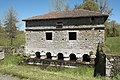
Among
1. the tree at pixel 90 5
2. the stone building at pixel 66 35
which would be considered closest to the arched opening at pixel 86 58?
the stone building at pixel 66 35

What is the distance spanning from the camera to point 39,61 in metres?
21.6

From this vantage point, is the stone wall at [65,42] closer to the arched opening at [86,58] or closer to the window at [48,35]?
the window at [48,35]

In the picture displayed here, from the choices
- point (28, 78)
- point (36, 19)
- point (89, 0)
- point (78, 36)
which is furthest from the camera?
point (89, 0)

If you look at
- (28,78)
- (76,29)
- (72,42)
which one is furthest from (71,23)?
(28,78)

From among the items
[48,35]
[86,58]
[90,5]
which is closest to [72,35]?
[48,35]

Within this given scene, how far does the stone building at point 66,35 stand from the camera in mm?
22719

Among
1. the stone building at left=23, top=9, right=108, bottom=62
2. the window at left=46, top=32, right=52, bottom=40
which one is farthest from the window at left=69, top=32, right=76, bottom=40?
the window at left=46, top=32, right=52, bottom=40

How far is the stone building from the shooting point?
22719mm

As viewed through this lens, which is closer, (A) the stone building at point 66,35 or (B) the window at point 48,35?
(A) the stone building at point 66,35

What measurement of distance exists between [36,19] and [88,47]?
8400mm

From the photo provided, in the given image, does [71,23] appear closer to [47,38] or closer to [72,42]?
[72,42]

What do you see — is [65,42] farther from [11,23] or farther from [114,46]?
[11,23]

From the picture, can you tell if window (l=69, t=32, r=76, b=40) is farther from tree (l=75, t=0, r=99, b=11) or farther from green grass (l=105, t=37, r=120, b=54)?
tree (l=75, t=0, r=99, b=11)

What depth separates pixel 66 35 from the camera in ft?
78.5
